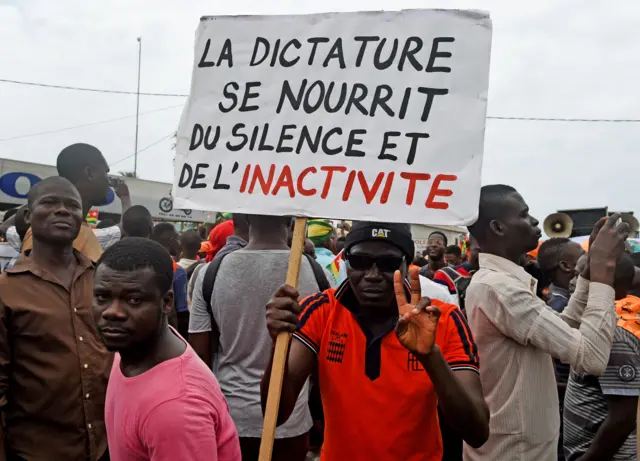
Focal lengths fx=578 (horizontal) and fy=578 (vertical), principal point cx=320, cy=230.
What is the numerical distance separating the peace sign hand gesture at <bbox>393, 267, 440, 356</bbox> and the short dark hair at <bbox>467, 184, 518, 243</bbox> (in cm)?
111

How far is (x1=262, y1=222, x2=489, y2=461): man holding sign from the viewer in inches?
77.0

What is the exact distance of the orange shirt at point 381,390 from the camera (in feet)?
6.50

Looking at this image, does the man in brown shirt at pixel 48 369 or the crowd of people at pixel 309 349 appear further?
the man in brown shirt at pixel 48 369

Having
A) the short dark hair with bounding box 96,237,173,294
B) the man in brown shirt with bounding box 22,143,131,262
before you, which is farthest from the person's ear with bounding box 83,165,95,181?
the short dark hair with bounding box 96,237,173,294

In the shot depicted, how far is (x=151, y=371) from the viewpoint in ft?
5.48

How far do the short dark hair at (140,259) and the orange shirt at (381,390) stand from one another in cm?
56

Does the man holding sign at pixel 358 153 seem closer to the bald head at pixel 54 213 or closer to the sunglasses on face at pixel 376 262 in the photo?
the sunglasses on face at pixel 376 262

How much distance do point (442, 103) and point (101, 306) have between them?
1.35 m

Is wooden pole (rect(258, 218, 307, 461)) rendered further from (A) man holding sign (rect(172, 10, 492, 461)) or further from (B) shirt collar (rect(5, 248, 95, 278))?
(B) shirt collar (rect(5, 248, 95, 278))

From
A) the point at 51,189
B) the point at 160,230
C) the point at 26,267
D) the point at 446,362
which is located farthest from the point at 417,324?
the point at 160,230

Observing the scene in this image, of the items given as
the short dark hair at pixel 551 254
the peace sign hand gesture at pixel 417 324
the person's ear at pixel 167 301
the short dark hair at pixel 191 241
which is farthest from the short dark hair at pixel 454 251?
the person's ear at pixel 167 301

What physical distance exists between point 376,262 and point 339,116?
1.87 feet

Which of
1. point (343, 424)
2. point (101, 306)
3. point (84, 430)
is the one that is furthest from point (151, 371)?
point (84, 430)

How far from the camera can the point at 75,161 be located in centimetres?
365
